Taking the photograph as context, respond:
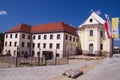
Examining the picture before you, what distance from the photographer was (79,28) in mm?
44656

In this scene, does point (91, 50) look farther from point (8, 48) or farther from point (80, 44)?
point (8, 48)

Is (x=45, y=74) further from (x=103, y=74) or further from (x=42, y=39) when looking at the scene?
(x=42, y=39)

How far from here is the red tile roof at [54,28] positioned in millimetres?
43062

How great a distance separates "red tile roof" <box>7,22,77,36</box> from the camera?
43.4 metres

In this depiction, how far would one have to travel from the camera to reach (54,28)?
4409 cm

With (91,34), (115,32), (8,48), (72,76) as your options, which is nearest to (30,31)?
(8,48)

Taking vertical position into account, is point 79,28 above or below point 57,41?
above

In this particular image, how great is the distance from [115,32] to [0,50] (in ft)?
146

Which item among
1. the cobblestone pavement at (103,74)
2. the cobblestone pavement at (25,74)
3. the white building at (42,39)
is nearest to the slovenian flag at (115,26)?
the cobblestone pavement at (103,74)

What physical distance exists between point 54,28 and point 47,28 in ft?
10.6

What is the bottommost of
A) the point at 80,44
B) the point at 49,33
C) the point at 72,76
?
the point at 72,76

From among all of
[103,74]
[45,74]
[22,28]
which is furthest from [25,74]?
[22,28]

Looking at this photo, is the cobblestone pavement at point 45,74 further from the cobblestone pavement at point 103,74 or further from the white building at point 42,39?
the white building at point 42,39

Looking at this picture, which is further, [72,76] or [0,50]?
[0,50]
